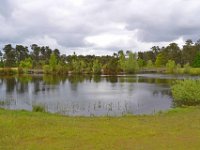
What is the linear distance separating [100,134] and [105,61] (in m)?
150

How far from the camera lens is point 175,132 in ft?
54.6

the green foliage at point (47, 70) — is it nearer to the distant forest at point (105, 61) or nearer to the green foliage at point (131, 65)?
the distant forest at point (105, 61)

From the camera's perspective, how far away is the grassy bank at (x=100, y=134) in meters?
14.0

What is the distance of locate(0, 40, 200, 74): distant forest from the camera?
143125 millimetres

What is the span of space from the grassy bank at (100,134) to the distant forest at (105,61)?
390 feet

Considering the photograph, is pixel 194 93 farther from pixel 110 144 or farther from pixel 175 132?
pixel 110 144

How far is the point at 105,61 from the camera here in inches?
6535

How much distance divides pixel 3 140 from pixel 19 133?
4.57ft

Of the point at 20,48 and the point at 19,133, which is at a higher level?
the point at 20,48

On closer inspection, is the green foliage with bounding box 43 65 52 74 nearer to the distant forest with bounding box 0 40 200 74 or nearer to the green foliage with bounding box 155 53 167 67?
the distant forest with bounding box 0 40 200 74

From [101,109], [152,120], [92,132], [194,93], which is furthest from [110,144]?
[194,93]

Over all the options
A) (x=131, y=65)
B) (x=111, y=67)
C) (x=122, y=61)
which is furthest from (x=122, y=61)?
(x=111, y=67)

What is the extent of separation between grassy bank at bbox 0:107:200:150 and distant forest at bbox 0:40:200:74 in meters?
119

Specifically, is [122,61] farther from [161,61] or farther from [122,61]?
[161,61]
